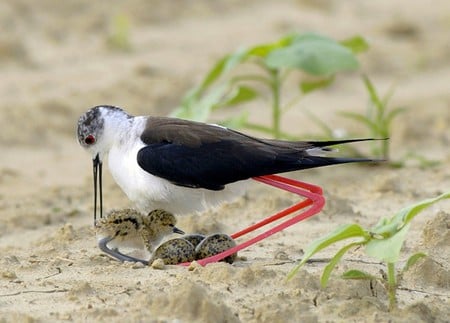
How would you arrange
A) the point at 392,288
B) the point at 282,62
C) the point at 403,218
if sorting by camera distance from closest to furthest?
the point at 403,218 → the point at 392,288 → the point at 282,62

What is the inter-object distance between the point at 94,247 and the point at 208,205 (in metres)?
0.74

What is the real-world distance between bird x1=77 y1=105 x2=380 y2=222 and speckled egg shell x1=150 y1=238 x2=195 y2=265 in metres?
0.25

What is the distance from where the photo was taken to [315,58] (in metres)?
8.23

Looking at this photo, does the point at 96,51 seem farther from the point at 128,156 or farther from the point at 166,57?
the point at 128,156

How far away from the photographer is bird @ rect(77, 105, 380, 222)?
20.1ft

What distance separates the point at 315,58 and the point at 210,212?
1.52m

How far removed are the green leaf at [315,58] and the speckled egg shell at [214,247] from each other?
7.63ft

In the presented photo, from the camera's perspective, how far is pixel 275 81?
8930mm

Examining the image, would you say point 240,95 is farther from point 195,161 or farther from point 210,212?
point 195,161

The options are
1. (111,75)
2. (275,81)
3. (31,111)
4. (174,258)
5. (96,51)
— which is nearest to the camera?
(174,258)

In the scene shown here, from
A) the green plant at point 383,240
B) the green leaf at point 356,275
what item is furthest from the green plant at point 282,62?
the green plant at point 383,240

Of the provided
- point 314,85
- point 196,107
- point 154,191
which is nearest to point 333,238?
point 154,191

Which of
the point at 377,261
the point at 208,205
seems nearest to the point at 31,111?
the point at 208,205

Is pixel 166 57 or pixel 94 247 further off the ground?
pixel 166 57
